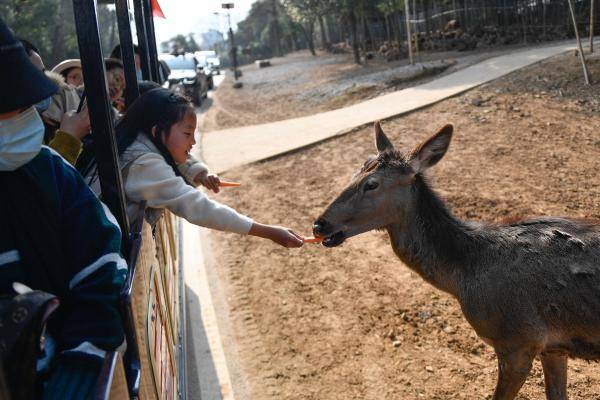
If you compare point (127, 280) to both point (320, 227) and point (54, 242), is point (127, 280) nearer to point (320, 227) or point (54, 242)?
point (54, 242)

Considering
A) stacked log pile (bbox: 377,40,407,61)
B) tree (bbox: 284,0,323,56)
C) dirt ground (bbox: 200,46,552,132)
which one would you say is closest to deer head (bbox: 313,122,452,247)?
dirt ground (bbox: 200,46,552,132)

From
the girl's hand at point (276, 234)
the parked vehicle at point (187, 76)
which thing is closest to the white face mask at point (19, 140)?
the girl's hand at point (276, 234)

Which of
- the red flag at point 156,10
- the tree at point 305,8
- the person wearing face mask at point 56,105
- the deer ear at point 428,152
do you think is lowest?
the deer ear at point 428,152

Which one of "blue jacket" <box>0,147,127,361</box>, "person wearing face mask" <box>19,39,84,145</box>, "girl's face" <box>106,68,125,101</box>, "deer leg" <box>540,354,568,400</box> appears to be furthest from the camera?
"girl's face" <box>106,68,125,101</box>

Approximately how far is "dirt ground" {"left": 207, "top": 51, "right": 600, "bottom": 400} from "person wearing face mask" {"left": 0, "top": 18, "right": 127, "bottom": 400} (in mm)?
2629

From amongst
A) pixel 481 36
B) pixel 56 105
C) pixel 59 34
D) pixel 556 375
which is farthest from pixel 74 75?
pixel 481 36

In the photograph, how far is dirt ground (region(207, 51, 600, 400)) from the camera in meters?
4.31

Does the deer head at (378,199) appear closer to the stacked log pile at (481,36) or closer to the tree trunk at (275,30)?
the stacked log pile at (481,36)

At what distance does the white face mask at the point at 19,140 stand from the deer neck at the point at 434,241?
2.50m

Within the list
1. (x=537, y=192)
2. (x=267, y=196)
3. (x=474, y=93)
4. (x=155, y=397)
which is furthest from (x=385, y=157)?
(x=474, y=93)

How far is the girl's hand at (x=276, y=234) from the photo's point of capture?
3430 mm

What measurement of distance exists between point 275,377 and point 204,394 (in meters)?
0.56

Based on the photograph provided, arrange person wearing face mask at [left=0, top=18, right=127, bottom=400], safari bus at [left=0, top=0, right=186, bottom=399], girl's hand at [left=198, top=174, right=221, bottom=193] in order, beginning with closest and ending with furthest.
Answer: person wearing face mask at [left=0, top=18, right=127, bottom=400] < safari bus at [left=0, top=0, right=186, bottom=399] < girl's hand at [left=198, top=174, right=221, bottom=193]

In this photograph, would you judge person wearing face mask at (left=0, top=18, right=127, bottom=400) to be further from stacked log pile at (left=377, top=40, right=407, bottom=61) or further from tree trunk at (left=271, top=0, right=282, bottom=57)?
tree trunk at (left=271, top=0, right=282, bottom=57)
